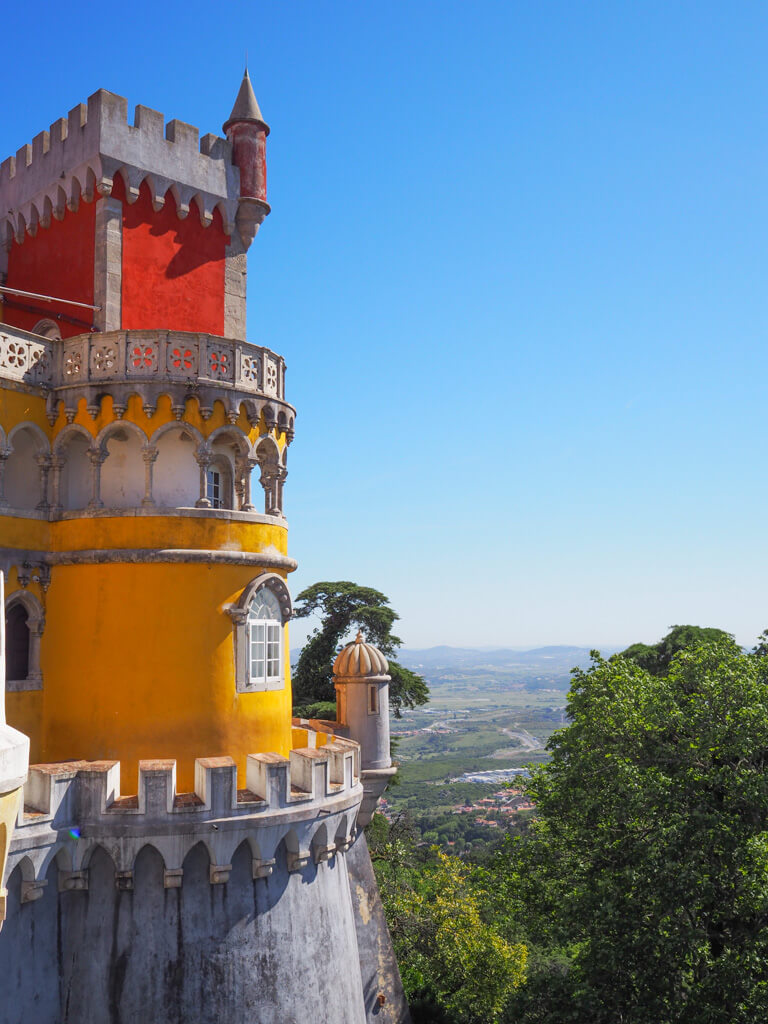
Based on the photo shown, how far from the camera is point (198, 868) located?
16312mm

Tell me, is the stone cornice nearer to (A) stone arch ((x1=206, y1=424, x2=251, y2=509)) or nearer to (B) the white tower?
(A) stone arch ((x1=206, y1=424, x2=251, y2=509))

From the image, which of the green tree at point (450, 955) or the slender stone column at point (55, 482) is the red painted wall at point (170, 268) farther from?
the green tree at point (450, 955)

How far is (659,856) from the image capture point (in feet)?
61.8

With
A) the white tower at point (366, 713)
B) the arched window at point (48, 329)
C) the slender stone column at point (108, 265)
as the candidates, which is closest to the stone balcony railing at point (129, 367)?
the slender stone column at point (108, 265)

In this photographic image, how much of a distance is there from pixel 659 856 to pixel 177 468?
43.5ft

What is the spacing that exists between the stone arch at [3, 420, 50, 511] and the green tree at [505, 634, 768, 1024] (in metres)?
14.0

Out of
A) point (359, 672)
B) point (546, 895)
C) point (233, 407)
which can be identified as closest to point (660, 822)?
point (546, 895)

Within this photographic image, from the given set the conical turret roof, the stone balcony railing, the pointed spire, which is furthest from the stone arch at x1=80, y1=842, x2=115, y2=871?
the pointed spire

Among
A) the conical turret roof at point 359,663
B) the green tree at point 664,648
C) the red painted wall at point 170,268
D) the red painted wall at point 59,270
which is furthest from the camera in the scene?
the green tree at point 664,648

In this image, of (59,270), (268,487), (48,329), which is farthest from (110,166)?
(268,487)

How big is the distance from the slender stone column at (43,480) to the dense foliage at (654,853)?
1378 centimetres

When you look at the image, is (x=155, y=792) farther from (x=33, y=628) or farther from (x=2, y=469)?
(x=2, y=469)

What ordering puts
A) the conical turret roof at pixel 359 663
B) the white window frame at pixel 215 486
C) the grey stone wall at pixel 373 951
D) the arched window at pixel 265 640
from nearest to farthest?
the arched window at pixel 265 640
the white window frame at pixel 215 486
the grey stone wall at pixel 373 951
the conical turret roof at pixel 359 663

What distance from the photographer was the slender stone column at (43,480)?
18.7 meters
